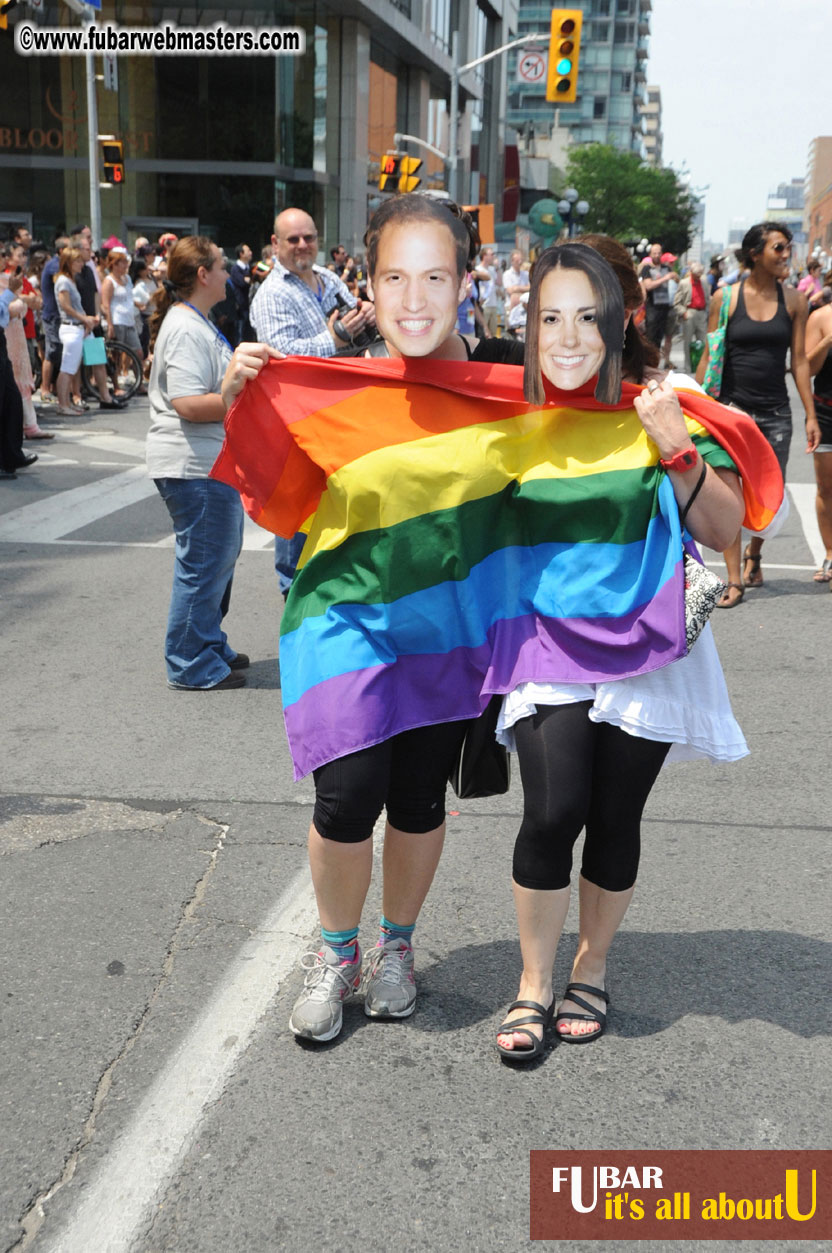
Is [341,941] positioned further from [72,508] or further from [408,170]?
[408,170]

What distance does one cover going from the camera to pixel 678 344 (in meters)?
29.6

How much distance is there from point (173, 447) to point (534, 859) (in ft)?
11.0

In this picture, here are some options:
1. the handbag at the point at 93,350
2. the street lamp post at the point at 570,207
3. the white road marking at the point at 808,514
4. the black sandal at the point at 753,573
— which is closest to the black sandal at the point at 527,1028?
the black sandal at the point at 753,573

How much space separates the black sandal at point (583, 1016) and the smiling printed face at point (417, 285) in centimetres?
150

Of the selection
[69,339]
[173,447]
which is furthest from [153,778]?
[69,339]

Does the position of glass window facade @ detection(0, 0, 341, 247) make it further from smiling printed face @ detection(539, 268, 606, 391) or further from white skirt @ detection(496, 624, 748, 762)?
white skirt @ detection(496, 624, 748, 762)

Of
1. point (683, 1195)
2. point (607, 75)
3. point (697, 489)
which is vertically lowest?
point (683, 1195)

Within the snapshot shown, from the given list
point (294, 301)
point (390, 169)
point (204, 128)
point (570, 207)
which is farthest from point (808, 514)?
point (204, 128)

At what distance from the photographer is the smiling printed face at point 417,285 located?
2777 mm

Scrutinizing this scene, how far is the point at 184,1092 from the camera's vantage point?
2783 millimetres

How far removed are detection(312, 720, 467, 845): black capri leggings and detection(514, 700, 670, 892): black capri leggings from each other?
0.20 meters

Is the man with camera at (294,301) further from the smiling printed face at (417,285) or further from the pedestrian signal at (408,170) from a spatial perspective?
the pedestrian signal at (408,170)

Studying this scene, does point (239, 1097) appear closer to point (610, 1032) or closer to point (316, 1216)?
point (316, 1216)

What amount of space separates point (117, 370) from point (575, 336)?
1522cm
